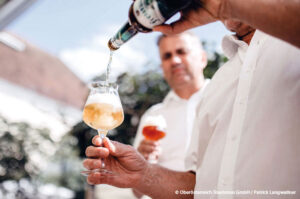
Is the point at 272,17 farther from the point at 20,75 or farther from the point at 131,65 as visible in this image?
the point at 20,75

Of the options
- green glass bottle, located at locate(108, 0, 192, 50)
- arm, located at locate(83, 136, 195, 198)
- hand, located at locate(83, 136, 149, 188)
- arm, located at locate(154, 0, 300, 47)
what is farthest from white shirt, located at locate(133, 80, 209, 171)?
arm, located at locate(154, 0, 300, 47)

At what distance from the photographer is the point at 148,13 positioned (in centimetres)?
122

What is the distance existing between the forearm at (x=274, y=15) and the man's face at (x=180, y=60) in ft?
8.15

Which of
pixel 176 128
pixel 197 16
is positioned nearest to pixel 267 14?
pixel 197 16

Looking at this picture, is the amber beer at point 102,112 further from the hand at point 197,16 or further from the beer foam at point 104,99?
the hand at point 197,16

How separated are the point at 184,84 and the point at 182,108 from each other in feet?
1.05

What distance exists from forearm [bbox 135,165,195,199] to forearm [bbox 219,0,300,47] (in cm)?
107

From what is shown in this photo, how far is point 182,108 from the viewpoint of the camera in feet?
11.1

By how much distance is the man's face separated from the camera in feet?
11.3

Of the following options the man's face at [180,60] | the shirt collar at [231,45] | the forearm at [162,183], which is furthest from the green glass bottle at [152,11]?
the man's face at [180,60]

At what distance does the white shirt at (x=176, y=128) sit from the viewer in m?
3.03

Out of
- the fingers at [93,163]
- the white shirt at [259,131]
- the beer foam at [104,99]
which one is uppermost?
the beer foam at [104,99]

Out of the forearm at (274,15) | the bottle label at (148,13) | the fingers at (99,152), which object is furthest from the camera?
the fingers at (99,152)

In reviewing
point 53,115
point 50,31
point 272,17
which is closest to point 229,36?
point 272,17
